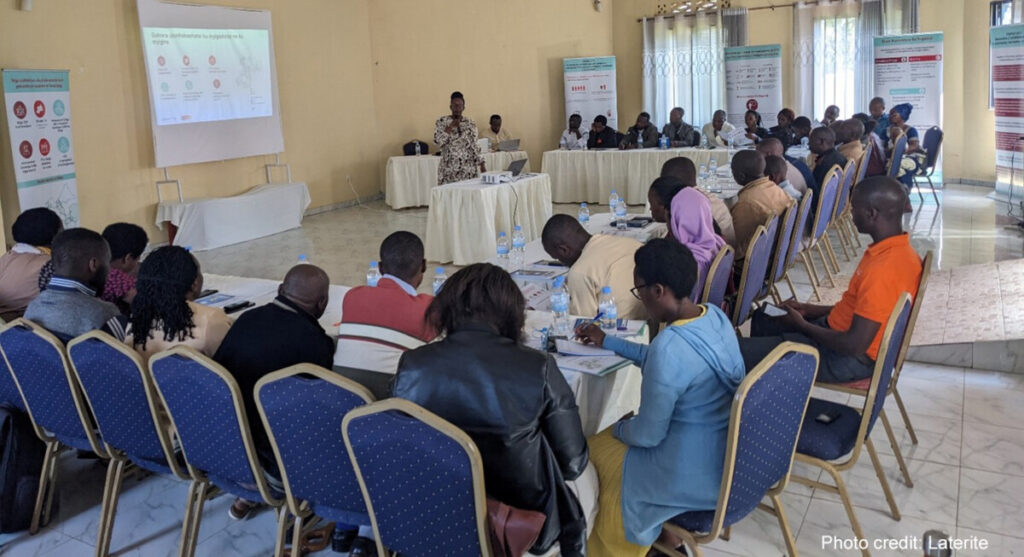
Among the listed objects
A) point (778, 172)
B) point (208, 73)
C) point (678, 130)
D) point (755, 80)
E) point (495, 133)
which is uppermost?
point (208, 73)

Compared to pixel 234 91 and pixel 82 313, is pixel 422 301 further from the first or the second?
pixel 234 91

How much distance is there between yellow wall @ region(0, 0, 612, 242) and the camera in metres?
8.05

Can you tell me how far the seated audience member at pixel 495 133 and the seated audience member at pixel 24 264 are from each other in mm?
7846

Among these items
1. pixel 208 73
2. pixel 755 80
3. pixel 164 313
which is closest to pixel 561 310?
pixel 164 313

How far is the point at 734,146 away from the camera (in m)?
10.0

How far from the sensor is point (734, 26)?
39.8 feet

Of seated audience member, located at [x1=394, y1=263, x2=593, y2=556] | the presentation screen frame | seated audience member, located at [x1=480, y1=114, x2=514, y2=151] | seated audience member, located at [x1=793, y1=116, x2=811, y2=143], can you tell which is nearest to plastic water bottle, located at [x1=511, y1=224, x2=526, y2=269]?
seated audience member, located at [x1=394, y1=263, x2=593, y2=556]

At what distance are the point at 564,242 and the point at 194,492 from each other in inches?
74.5

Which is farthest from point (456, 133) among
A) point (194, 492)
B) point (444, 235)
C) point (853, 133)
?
point (194, 492)

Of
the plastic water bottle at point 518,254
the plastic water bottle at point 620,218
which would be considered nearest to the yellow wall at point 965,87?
the plastic water bottle at point 620,218

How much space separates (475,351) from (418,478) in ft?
1.08

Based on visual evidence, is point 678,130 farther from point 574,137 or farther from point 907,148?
point 907,148

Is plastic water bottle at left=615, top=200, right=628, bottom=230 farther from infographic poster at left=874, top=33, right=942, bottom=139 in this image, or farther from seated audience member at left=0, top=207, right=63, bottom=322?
infographic poster at left=874, top=33, right=942, bottom=139

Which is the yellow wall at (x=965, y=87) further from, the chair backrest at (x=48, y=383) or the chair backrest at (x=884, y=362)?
the chair backrest at (x=48, y=383)
